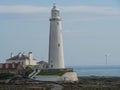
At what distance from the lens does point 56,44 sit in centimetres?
5972

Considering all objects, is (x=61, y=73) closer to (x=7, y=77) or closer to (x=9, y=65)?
(x=7, y=77)

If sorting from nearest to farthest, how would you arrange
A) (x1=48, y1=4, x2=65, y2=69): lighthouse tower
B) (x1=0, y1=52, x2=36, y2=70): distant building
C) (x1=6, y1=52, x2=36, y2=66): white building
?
1. (x1=48, y1=4, x2=65, y2=69): lighthouse tower
2. (x1=0, y1=52, x2=36, y2=70): distant building
3. (x1=6, y1=52, x2=36, y2=66): white building

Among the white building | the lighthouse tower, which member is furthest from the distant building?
the lighthouse tower

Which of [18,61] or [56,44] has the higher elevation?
[56,44]

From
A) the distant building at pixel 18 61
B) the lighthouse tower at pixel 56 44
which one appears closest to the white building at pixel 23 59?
the distant building at pixel 18 61

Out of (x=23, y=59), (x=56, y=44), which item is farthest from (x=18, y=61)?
(x=56, y=44)

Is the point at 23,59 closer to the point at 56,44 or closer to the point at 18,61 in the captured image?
the point at 18,61

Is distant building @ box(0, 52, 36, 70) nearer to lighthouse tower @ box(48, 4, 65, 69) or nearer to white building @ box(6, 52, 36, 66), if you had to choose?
white building @ box(6, 52, 36, 66)

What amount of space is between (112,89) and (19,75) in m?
16.9

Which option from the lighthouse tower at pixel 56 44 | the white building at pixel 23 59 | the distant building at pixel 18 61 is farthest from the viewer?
the white building at pixel 23 59

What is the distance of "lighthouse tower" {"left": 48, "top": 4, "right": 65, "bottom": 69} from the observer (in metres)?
59.8

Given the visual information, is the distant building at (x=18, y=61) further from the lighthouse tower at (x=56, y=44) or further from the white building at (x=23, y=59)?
the lighthouse tower at (x=56, y=44)

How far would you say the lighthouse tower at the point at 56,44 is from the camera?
5978 cm

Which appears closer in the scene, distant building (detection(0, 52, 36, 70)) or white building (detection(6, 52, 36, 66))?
distant building (detection(0, 52, 36, 70))
